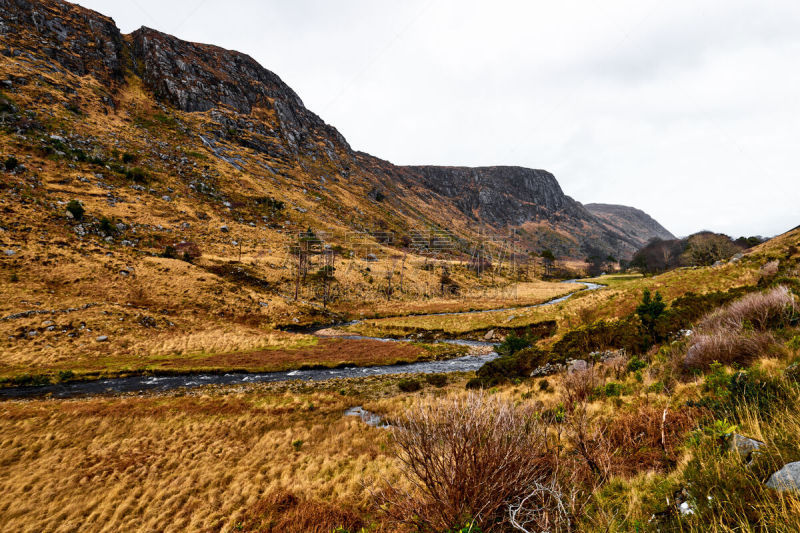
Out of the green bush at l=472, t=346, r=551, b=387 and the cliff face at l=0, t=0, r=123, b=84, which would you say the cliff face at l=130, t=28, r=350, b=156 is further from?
the green bush at l=472, t=346, r=551, b=387

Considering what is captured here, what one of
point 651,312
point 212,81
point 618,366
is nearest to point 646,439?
point 618,366

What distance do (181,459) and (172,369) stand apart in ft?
55.7

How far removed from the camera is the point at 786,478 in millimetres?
2891

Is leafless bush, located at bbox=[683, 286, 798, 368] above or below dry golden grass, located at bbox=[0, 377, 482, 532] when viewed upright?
above

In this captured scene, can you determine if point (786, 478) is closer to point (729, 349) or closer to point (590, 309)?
point (729, 349)

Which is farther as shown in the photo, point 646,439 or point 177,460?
point 177,460

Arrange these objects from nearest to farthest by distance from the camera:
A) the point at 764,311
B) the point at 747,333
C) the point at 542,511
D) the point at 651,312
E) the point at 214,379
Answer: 1. the point at 542,511
2. the point at 747,333
3. the point at 764,311
4. the point at 651,312
5. the point at 214,379

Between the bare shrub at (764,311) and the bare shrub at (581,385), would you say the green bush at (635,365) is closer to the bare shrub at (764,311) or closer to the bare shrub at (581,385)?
the bare shrub at (581,385)

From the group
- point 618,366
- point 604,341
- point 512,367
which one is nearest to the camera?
point 618,366

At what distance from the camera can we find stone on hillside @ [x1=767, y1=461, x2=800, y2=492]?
2.77 m

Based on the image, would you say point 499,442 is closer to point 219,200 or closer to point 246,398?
point 246,398

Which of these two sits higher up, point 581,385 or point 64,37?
point 64,37

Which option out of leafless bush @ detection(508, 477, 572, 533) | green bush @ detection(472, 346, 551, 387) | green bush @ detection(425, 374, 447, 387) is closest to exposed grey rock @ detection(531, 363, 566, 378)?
green bush @ detection(472, 346, 551, 387)

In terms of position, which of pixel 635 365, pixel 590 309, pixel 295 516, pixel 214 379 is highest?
pixel 590 309
